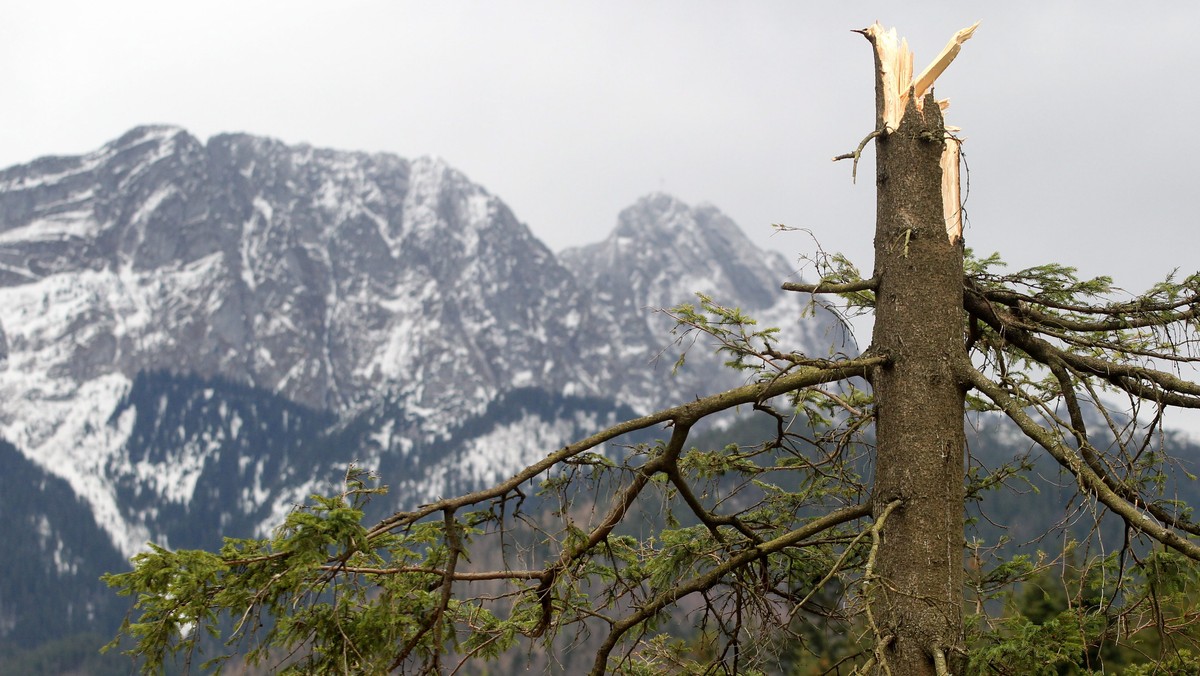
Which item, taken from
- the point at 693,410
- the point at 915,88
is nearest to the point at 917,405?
the point at 693,410

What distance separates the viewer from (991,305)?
5367 millimetres

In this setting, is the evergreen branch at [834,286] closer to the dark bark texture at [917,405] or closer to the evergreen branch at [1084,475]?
the dark bark texture at [917,405]

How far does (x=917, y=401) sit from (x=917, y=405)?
20 mm

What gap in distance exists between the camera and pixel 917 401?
15.8 ft

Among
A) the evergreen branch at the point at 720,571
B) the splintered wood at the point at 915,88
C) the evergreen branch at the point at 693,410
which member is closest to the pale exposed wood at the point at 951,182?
the splintered wood at the point at 915,88

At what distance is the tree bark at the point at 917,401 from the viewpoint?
178 inches

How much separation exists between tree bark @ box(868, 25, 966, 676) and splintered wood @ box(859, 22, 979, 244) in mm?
32

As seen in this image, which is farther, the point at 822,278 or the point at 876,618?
the point at 822,278

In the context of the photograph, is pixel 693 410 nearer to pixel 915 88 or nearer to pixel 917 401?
pixel 917 401

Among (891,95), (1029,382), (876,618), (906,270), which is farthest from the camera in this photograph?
(1029,382)

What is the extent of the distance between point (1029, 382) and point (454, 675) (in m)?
3.60

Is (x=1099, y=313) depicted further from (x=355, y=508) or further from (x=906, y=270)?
(x=355, y=508)

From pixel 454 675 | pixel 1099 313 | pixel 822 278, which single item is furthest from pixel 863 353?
pixel 454 675

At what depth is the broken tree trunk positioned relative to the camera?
4.53 metres
